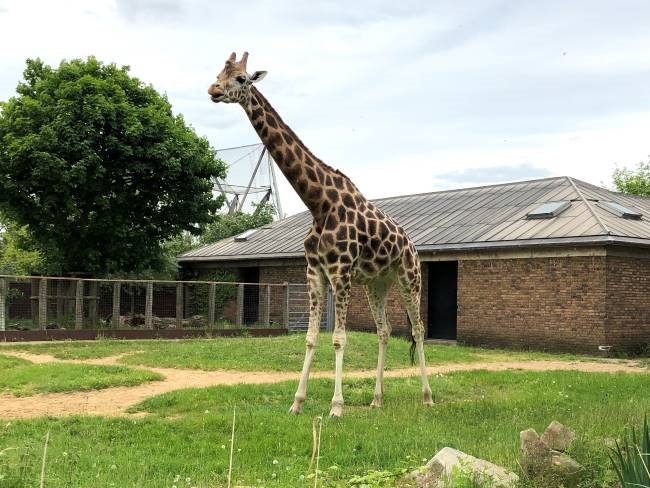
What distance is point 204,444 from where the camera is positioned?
701cm

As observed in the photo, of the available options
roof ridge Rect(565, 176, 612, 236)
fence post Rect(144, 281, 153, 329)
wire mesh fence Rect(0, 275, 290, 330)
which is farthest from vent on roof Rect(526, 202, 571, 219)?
fence post Rect(144, 281, 153, 329)

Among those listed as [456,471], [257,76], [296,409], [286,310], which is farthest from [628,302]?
[456,471]

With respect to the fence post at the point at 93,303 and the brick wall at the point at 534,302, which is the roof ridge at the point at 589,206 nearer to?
the brick wall at the point at 534,302

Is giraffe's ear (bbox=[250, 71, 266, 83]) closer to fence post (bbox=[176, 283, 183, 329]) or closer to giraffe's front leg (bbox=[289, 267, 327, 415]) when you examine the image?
giraffe's front leg (bbox=[289, 267, 327, 415])

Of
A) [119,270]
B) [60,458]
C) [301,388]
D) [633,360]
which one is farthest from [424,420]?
[119,270]

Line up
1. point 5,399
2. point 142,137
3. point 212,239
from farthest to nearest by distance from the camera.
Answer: point 212,239 < point 142,137 < point 5,399

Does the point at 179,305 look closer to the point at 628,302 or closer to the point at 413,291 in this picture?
the point at 628,302

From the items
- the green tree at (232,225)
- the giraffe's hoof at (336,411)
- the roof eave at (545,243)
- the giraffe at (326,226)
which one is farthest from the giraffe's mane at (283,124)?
the green tree at (232,225)

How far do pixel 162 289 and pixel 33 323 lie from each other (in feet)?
13.8

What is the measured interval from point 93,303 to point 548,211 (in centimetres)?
1321

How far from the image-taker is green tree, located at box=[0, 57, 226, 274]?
20250mm

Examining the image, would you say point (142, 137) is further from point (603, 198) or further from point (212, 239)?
point (212, 239)

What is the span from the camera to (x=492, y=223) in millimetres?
22359

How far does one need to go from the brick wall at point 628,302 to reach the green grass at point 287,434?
766 cm
